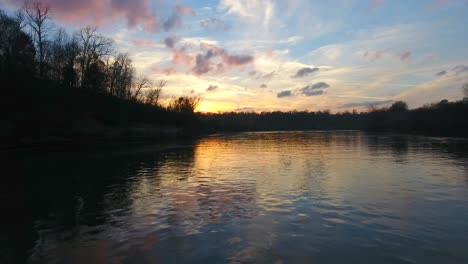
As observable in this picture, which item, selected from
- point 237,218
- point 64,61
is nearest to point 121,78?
point 64,61

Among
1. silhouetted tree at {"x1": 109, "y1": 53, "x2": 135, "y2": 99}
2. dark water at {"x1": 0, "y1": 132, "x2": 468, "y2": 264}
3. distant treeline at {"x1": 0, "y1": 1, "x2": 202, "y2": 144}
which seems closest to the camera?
dark water at {"x1": 0, "y1": 132, "x2": 468, "y2": 264}

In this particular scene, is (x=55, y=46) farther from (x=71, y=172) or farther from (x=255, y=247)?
(x=255, y=247)

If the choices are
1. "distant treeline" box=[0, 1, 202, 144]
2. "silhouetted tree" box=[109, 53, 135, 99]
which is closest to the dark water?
"distant treeline" box=[0, 1, 202, 144]

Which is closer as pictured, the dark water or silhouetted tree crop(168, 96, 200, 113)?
the dark water

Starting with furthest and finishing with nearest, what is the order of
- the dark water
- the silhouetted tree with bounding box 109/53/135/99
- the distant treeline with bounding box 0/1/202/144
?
1. the silhouetted tree with bounding box 109/53/135/99
2. the distant treeline with bounding box 0/1/202/144
3. the dark water

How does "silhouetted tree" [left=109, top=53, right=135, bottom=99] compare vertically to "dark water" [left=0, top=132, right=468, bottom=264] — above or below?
above

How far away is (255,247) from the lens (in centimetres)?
1101

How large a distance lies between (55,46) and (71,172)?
65.9 metres

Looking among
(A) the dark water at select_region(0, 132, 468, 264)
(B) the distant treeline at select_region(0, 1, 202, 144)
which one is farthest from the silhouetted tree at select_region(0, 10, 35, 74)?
(A) the dark water at select_region(0, 132, 468, 264)

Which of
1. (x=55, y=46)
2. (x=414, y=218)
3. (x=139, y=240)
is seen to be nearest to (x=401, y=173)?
(x=414, y=218)

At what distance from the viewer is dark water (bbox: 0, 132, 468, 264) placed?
34.4 ft

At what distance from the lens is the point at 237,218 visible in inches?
567

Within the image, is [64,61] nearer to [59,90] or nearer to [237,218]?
[59,90]

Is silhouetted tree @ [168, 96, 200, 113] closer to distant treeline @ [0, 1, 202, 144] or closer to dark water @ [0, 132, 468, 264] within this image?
distant treeline @ [0, 1, 202, 144]
